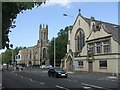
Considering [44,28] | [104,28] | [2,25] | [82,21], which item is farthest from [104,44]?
[44,28]

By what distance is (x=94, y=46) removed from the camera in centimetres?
6512

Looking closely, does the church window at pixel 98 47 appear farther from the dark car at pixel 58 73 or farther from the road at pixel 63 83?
the road at pixel 63 83

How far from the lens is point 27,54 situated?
163875 millimetres

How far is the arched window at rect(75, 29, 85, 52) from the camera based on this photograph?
76.1 meters

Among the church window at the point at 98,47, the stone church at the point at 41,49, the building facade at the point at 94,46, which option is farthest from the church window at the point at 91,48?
the stone church at the point at 41,49

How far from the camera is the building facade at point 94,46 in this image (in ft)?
192

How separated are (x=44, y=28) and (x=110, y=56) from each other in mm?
89673

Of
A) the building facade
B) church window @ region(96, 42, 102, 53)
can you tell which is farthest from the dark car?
church window @ region(96, 42, 102, 53)

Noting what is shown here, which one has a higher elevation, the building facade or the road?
the building facade

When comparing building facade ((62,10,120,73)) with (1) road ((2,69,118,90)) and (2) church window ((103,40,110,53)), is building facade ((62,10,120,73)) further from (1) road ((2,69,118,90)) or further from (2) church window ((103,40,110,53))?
(1) road ((2,69,118,90))

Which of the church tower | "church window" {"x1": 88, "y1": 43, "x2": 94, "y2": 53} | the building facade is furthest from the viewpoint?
the church tower

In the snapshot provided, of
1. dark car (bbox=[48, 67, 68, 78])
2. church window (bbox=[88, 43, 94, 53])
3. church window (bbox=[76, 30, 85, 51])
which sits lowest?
dark car (bbox=[48, 67, 68, 78])

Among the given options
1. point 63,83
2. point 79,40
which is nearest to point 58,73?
point 63,83

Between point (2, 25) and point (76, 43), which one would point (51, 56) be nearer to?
point (76, 43)
